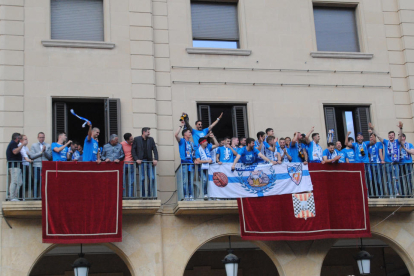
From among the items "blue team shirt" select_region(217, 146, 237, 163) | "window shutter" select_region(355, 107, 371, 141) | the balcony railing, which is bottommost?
the balcony railing

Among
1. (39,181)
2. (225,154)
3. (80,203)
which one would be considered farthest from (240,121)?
(39,181)

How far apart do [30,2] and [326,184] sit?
937 centimetres

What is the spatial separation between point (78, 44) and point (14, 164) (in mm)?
3917

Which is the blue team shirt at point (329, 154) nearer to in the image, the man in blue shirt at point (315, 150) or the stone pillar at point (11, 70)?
the man in blue shirt at point (315, 150)

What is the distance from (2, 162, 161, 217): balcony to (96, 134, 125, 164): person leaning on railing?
31cm

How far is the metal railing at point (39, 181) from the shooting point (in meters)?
16.4

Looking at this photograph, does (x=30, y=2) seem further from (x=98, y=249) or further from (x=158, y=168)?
(x=98, y=249)

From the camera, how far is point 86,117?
18562 millimetres

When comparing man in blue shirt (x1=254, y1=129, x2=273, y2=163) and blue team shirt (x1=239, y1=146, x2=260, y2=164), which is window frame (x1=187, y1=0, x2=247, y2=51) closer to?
man in blue shirt (x1=254, y1=129, x2=273, y2=163)

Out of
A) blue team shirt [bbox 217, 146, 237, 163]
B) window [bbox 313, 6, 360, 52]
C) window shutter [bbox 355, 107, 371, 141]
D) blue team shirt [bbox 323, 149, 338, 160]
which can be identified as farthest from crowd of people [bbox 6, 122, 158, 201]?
window [bbox 313, 6, 360, 52]

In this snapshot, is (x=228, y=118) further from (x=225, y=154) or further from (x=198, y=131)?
(x=225, y=154)

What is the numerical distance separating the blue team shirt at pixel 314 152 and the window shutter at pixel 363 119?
2.00m

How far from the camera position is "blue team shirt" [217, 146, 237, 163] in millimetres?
18016

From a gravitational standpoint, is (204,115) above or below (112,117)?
above
